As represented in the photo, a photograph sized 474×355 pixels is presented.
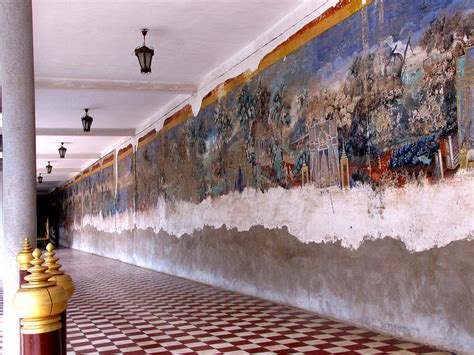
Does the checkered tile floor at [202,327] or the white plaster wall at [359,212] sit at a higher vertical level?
the white plaster wall at [359,212]

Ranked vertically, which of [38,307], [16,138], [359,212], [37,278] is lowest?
[38,307]

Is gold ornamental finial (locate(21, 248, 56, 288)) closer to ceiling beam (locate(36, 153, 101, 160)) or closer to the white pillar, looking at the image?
the white pillar

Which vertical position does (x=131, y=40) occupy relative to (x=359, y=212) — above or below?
above

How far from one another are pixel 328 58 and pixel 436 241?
334cm

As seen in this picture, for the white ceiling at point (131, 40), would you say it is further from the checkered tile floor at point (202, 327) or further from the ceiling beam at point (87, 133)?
the checkered tile floor at point (202, 327)

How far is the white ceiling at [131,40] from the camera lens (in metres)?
8.88

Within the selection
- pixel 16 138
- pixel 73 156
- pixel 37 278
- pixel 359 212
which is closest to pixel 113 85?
pixel 16 138

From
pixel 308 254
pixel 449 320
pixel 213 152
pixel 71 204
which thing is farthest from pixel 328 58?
pixel 71 204

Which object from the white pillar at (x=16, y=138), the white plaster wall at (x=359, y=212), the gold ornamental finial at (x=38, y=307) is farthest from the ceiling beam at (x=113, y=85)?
the gold ornamental finial at (x=38, y=307)

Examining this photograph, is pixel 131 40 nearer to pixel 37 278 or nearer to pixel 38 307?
pixel 37 278

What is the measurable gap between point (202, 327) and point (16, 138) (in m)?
3.67

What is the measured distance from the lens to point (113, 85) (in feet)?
42.6

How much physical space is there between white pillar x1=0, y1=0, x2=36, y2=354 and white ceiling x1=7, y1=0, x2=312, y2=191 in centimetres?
241

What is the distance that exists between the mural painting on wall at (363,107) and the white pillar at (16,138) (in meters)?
4.11
